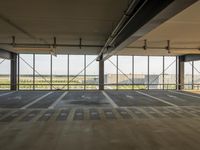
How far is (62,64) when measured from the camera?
15.4 meters

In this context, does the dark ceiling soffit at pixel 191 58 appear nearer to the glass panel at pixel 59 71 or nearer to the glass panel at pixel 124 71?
the glass panel at pixel 124 71

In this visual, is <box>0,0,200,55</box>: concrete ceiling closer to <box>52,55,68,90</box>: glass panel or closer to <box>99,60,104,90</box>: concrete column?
<box>52,55,68,90</box>: glass panel

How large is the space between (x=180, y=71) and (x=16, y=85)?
11752 millimetres

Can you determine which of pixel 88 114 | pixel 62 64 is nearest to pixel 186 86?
pixel 62 64

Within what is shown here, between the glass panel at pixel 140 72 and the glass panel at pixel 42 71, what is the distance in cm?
632

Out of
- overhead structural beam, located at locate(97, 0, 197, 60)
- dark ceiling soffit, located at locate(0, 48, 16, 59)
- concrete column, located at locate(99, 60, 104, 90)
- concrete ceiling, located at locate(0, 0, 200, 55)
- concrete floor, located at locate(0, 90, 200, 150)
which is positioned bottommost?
concrete floor, located at locate(0, 90, 200, 150)

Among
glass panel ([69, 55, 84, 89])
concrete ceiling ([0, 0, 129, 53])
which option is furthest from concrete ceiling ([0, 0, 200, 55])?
glass panel ([69, 55, 84, 89])

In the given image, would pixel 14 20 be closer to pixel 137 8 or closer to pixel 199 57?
pixel 137 8

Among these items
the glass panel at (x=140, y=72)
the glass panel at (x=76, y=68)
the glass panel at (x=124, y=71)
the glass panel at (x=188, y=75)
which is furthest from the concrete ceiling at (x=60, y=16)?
the glass panel at (x=188, y=75)

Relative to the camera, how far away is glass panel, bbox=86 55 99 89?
1531cm

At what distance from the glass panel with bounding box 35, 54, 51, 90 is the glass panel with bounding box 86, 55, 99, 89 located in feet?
9.28

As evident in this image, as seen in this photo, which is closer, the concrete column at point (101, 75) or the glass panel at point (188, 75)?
the concrete column at point (101, 75)

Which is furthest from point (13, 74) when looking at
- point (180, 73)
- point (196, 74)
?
point (196, 74)

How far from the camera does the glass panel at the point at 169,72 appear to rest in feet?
53.1
